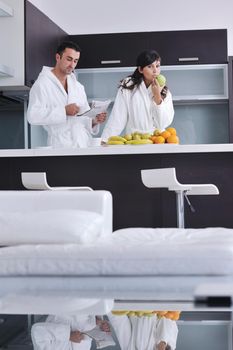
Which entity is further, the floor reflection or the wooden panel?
the wooden panel

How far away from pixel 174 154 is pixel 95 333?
430 centimetres

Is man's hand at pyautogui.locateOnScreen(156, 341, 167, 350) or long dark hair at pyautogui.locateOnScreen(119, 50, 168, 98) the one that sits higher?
long dark hair at pyautogui.locateOnScreen(119, 50, 168, 98)

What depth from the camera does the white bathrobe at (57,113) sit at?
6.18 metres

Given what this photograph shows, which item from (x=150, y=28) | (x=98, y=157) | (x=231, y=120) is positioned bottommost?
(x=98, y=157)

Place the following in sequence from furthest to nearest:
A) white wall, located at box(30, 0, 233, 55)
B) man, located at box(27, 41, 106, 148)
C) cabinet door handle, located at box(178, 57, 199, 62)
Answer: white wall, located at box(30, 0, 233, 55), cabinet door handle, located at box(178, 57, 199, 62), man, located at box(27, 41, 106, 148)

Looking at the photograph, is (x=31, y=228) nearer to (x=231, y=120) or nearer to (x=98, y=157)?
(x=98, y=157)

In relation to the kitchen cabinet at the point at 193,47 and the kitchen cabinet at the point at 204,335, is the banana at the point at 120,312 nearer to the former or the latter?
the kitchen cabinet at the point at 204,335

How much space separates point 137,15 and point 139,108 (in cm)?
221

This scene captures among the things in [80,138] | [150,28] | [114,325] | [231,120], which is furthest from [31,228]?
[150,28]

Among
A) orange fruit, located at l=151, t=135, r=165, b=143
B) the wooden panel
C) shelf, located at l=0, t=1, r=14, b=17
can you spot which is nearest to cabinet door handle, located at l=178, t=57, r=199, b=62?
the wooden panel

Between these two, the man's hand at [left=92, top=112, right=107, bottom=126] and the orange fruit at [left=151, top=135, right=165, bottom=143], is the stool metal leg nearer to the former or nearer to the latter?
the orange fruit at [left=151, top=135, right=165, bottom=143]

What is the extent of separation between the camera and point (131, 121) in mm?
6676

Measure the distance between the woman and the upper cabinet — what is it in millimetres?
1389

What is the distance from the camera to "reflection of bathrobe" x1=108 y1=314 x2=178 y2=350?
145cm
